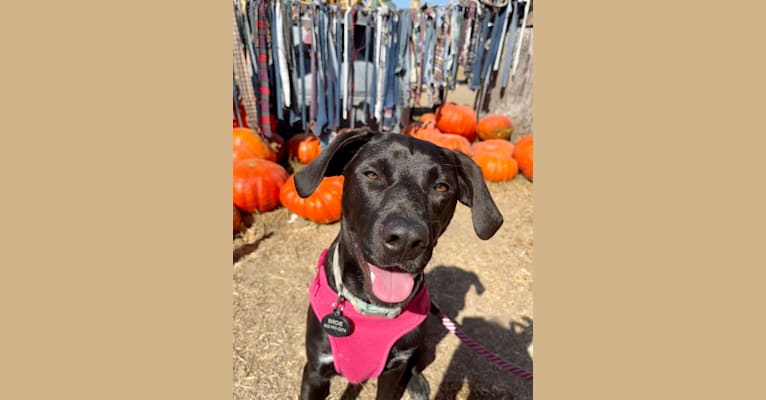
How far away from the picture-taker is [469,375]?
3.52m

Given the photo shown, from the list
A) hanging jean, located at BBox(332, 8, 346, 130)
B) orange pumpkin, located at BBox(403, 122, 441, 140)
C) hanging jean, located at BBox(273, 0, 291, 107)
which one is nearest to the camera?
hanging jean, located at BBox(273, 0, 291, 107)

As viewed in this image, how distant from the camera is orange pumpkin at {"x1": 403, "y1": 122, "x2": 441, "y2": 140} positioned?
881 centimetres

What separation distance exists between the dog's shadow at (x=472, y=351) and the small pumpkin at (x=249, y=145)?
396 cm

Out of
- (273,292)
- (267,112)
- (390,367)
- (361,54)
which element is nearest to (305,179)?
(390,367)

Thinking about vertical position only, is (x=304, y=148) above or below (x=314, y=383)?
above

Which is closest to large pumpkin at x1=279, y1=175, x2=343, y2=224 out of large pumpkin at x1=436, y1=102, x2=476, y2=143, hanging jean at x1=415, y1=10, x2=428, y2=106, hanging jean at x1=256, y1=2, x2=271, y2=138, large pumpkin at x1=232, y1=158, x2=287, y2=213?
large pumpkin at x1=232, y1=158, x2=287, y2=213

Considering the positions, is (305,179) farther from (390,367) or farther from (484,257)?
(484,257)

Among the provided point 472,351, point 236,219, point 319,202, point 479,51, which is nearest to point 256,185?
point 236,219

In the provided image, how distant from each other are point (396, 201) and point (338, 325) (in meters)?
0.90

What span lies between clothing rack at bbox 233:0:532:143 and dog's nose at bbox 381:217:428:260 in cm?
539

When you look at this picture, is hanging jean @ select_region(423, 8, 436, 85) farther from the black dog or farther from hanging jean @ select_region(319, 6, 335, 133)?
the black dog

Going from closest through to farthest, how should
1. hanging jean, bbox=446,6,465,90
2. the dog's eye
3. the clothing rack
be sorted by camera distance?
1. the dog's eye
2. the clothing rack
3. hanging jean, bbox=446,6,465,90

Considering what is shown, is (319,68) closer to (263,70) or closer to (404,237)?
(263,70)

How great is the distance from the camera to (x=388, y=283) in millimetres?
2125
